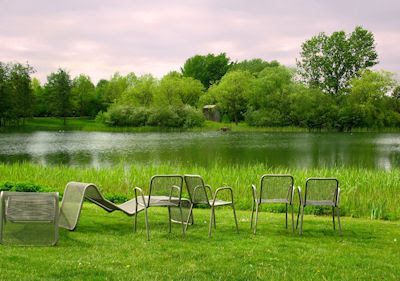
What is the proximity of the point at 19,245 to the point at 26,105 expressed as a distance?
205ft

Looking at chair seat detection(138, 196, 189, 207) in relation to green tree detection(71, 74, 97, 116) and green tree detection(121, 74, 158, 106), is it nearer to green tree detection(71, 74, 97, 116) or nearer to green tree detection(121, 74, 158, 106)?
green tree detection(121, 74, 158, 106)

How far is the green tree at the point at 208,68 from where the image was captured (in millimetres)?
82000

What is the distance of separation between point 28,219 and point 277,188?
3.70 meters

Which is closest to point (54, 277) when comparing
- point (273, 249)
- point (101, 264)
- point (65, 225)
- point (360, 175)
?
point (101, 264)

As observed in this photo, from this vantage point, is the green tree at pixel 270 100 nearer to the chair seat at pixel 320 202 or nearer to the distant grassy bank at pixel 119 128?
the distant grassy bank at pixel 119 128

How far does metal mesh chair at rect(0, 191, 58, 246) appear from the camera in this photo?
4855 mm

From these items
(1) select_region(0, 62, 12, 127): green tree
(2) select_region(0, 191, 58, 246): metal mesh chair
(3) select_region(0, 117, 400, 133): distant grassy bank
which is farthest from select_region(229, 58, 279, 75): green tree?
(2) select_region(0, 191, 58, 246): metal mesh chair

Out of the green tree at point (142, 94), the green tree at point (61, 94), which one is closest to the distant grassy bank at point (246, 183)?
the green tree at point (142, 94)

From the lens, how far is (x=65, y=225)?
226 inches

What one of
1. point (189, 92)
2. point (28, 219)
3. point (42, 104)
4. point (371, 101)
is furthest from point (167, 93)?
point (28, 219)

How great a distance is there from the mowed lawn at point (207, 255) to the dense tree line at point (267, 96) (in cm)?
4834

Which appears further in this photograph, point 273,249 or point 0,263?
point 273,249

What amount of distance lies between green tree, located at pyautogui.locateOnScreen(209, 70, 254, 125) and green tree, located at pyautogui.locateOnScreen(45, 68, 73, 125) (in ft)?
87.3

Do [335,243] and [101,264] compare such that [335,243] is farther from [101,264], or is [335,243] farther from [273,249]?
[101,264]
